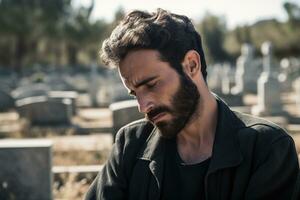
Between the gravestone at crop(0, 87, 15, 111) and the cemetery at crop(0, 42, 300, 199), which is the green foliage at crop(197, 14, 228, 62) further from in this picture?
the gravestone at crop(0, 87, 15, 111)

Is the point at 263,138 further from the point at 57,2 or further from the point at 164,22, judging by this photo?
the point at 57,2

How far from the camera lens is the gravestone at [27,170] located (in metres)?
5.32

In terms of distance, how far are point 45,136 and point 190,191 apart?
401 inches

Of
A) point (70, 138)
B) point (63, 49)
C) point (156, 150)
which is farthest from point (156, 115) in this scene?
point (63, 49)

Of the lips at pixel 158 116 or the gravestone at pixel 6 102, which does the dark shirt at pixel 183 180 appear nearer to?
the lips at pixel 158 116

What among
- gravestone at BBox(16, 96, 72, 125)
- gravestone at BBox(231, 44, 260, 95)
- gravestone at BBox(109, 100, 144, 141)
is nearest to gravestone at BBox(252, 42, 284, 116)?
gravestone at BBox(16, 96, 72, 125)

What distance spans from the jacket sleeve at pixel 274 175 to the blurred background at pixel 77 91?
3.01 feet

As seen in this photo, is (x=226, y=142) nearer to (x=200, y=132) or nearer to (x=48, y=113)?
(x=200, y=132)

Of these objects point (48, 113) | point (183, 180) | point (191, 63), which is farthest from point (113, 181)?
point (48, 113)

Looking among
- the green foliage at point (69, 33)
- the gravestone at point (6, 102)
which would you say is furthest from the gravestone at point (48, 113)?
the green foliage at point (69, 33)

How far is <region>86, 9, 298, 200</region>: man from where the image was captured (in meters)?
1.85

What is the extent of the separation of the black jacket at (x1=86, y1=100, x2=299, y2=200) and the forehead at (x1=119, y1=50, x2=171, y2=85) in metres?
0.29

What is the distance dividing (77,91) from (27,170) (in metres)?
24.0

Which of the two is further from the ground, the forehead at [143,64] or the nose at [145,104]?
the forehead at [143,64]
